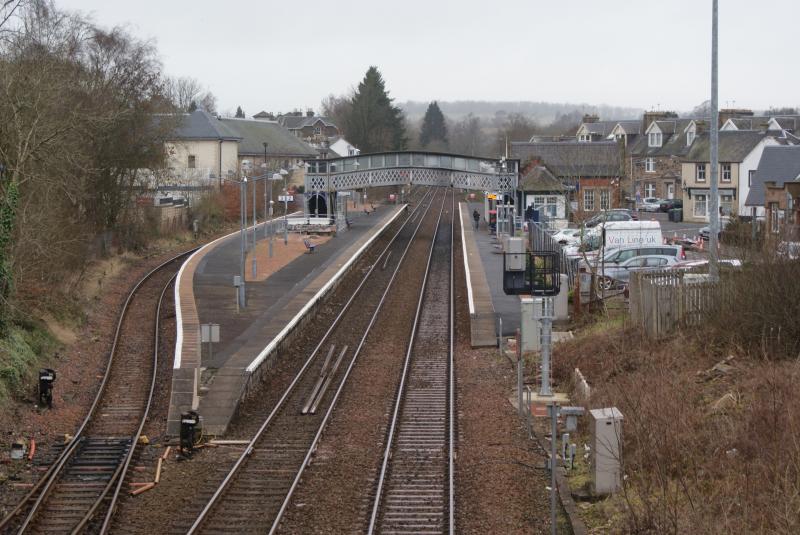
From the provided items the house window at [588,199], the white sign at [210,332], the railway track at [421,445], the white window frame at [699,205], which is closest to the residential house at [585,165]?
the house window at [588,199]

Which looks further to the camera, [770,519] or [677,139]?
[677,139]

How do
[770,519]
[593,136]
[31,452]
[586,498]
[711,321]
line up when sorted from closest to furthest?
1. [770,519]
2. [586,498]
3. [31,452]
4. [711,321]
5. [593,136]

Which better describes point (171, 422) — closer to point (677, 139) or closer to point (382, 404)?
point (382, 404)

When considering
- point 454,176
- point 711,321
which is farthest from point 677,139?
point 711,321

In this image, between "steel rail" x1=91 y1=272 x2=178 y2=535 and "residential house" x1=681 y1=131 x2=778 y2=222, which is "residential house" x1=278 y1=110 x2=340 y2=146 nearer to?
"residential house" x1=681 y1=131 x2=778 y2=222

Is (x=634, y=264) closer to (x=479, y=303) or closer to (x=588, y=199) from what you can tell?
(x=479, y=303)

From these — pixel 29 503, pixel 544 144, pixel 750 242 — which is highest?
pixel 544 144

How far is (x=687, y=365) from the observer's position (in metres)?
17.2

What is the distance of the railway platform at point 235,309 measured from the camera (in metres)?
19.7

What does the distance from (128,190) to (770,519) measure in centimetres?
4030

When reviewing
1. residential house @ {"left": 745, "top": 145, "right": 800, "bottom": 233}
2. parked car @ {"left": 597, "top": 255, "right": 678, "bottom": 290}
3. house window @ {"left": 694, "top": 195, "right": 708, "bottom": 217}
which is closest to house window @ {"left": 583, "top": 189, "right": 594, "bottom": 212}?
house window @ {"left": 694, "top": 195, "right": 708, "bottom": 217}

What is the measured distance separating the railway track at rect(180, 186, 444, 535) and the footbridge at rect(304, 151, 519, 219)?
1066 inches

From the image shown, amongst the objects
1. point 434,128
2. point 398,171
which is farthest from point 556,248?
point 434,128

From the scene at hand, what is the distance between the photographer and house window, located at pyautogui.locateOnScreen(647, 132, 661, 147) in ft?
247
